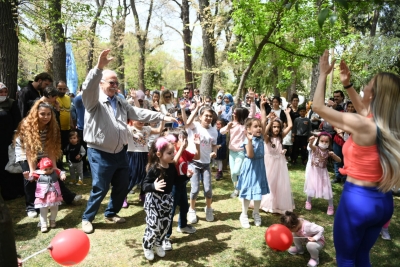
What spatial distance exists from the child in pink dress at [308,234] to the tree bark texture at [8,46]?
5726 mm

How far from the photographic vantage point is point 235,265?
335cm

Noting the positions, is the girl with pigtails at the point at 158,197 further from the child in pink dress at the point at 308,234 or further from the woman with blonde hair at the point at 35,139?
the woman with blonde hair at the point at 35,139

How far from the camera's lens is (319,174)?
4957 millimetres

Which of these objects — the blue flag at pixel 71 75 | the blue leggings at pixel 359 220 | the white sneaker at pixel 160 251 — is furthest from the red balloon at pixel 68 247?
the blue flag at pixel 71 75

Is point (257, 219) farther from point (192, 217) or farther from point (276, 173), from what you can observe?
point (192, 217)

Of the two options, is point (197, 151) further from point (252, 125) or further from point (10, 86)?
point (10, 86)

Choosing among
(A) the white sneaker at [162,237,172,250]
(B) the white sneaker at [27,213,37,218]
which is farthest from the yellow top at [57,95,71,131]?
(A) the white sneaker at [162,237,172,250]

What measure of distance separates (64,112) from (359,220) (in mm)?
5792

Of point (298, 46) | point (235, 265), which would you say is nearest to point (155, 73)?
point (298, 46)

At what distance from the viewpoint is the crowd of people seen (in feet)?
7.07

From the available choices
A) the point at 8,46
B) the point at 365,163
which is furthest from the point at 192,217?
the point at 8,46

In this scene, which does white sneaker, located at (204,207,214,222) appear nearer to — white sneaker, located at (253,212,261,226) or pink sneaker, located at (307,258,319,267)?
white sneaker, located at (253,212,261,226)

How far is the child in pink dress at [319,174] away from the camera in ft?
16.0

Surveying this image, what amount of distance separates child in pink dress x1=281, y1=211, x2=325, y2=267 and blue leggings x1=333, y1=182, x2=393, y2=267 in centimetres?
99
